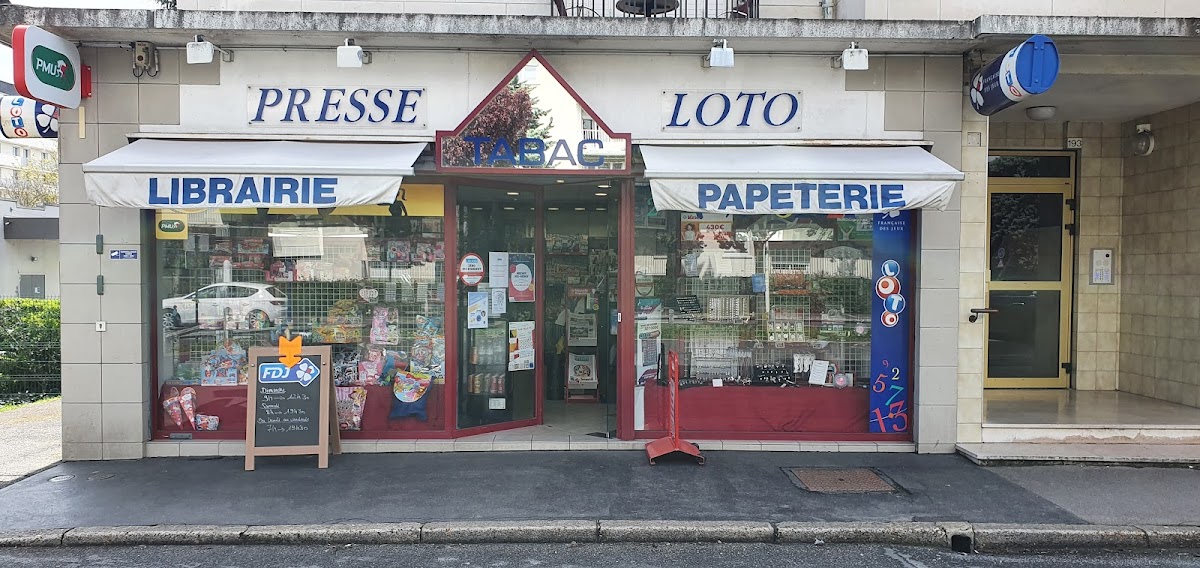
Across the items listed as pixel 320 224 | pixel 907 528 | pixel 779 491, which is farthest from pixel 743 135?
pixel 320 224

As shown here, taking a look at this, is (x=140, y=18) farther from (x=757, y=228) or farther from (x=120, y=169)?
(x=757, y=228)

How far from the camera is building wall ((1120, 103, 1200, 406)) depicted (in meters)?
8.21

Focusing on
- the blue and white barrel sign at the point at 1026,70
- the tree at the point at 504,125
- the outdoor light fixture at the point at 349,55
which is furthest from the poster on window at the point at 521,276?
the blue and white barrel sign at the point at 1026,70

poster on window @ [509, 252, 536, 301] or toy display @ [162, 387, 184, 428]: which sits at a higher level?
poster on window @ [509, 252, 536, 301]

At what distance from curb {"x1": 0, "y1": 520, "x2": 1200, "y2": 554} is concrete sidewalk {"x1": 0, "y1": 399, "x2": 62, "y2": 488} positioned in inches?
77.9

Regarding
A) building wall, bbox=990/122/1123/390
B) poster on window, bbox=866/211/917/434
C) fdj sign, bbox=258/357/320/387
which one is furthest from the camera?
building wall, bbox=990/122/1123/390

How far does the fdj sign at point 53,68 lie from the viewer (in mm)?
6216

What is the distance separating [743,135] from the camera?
23.6ft

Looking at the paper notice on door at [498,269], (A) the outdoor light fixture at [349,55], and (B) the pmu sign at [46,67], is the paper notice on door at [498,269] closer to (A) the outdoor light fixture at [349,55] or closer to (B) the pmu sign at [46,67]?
(A) the outdoor light fixture at [349,55]

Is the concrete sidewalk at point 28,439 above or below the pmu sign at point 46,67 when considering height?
below

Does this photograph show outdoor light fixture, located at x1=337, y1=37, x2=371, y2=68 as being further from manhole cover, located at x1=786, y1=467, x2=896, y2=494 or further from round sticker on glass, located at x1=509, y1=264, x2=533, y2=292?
manhole cover, located at x1=786, y1=467, x2=896, y2=494

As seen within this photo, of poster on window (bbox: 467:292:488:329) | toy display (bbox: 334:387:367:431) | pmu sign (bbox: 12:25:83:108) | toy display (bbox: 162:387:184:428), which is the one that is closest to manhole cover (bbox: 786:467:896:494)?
poster on window (bbox: 467:292:488:329)

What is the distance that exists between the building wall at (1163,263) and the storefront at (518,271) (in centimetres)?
354

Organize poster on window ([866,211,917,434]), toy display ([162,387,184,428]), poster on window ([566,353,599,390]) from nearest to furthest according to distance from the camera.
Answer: toy display ([162,387,184,428]), poster on window ([866,211,917,434]), poster on window ([566,353,599,390])
